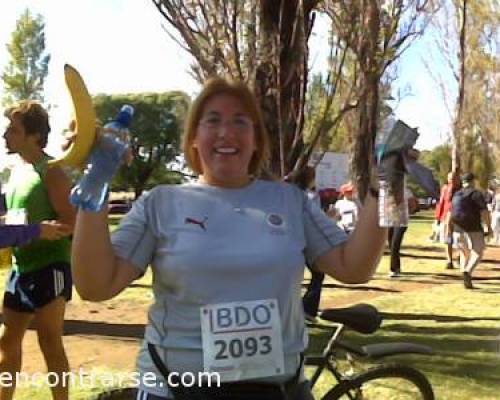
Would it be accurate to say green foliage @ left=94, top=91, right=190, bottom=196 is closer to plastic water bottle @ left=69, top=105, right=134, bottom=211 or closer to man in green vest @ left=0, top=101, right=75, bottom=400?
man in green vest @ left=0, top=101, right=75, bottom=400

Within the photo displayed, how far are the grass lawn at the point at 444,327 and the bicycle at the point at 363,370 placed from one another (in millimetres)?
110

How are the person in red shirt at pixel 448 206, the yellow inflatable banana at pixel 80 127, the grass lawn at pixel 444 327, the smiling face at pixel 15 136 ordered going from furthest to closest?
the person in red shirt at pixel 448 206, the grass lawn at pixel 444 327, the smiling face at pixel 15 136, the yellow inflatable banana at pixel 80 127

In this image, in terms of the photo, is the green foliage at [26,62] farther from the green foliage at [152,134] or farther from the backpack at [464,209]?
the backpack at [464,209]

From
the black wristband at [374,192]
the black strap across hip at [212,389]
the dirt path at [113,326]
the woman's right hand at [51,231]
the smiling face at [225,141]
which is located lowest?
the dirt path at [113,326]

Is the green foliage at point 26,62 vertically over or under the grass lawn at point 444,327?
over

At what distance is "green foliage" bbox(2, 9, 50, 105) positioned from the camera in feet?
143

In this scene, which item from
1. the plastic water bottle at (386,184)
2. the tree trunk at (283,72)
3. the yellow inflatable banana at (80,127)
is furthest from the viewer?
the tree trunk at (283,72)

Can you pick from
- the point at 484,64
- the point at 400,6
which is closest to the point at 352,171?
the point at 400,6

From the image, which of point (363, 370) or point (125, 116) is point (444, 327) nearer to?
point (363, 370)

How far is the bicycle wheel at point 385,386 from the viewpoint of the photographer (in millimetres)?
3711

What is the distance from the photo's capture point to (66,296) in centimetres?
384

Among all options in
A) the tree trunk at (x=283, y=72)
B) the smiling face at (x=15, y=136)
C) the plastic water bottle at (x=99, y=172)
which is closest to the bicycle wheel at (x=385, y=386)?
the smiling face at (x=15, y=136)

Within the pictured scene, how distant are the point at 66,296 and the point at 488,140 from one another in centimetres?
3785

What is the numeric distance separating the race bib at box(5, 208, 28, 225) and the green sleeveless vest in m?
0.01
